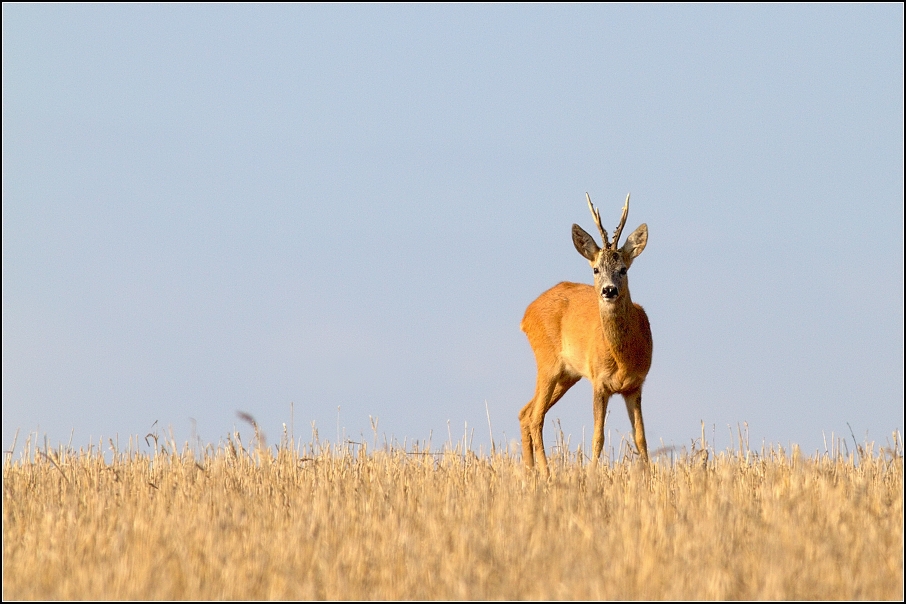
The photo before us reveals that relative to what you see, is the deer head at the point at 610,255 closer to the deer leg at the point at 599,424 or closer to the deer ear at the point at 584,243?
the deer ear at the point at 584,243

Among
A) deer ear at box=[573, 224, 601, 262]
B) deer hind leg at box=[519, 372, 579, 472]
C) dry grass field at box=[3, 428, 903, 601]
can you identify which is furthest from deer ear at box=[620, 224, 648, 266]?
dry grass field at box=[3, 428, 903, 601]

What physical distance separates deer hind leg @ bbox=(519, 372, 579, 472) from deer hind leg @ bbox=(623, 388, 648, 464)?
841 mm

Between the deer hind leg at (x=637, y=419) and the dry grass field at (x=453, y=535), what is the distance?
4.70 ft

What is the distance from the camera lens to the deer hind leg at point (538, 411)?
39.4 ft

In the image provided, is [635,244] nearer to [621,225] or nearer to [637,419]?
[621,225]

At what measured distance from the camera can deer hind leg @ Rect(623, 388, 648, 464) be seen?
37.5 feet

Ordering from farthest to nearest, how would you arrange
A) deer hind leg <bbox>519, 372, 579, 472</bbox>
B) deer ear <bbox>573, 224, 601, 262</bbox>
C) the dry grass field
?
deer hind leg <bbox>519, 372, 579, 472</bbox> < deer ear <bbox>573, 224, 601, 262</bbox> < the dry grass field

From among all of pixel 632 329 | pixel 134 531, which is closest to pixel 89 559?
pixel 134 531

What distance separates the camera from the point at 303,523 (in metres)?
7.09

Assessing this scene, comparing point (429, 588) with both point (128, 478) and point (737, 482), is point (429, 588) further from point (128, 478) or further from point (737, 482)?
point (128, 478)

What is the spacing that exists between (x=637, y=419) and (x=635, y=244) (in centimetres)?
170

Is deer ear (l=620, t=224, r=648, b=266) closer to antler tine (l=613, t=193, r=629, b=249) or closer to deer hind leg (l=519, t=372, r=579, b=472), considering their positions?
antler tine (l=613, t=193, r=629, b=249)

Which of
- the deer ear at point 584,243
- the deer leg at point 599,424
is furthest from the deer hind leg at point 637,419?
the deer ear at point 584,243

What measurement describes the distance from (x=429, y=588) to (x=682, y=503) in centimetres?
244
